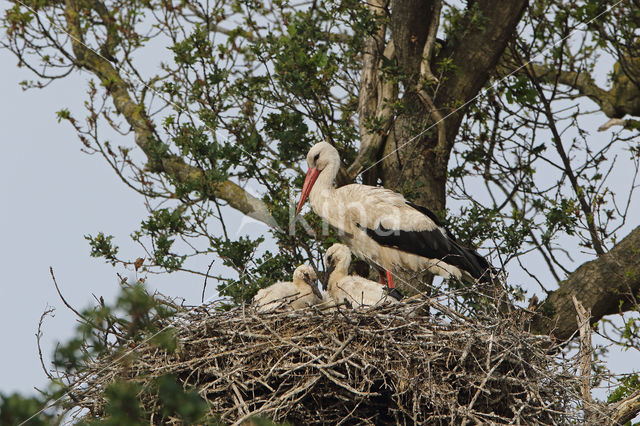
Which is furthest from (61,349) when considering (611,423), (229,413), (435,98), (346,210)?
(435,98)

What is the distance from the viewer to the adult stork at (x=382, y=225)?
20.2 feet

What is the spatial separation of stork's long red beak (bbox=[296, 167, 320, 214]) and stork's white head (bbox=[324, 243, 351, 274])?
0.44 m

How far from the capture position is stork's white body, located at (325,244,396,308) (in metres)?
5.25

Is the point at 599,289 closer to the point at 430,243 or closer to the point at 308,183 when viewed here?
the point at 430,243

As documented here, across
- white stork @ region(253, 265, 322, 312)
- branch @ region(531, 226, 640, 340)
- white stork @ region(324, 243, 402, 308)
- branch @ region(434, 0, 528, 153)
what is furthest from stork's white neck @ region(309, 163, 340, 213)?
branch @ region(531, 226, 640, 340)

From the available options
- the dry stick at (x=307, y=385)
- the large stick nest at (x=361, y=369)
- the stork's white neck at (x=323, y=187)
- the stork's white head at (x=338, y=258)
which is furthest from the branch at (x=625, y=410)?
the stork's white neck at (x=323, y=187)

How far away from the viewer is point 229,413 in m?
4.07

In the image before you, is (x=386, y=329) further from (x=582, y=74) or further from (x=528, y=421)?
(x=582, y=74)

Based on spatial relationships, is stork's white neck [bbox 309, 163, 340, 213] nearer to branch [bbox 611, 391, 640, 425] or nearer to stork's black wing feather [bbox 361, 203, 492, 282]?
stork's black wing feather [bbox 361, 203, 492, 282]

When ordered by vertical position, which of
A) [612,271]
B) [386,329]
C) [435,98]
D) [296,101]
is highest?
[296,101]

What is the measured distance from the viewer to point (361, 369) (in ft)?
13.5

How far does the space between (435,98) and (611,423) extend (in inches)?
132

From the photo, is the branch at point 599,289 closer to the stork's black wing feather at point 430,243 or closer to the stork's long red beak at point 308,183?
the stork's black wing feather at point 430,243

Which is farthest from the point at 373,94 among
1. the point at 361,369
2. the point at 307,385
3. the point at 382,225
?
the point at 307,385
